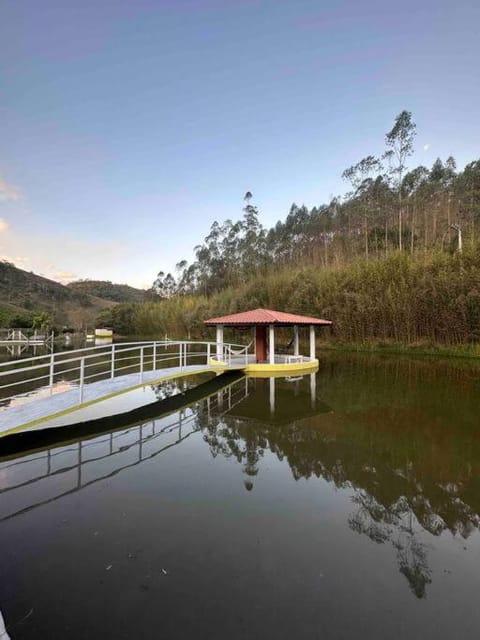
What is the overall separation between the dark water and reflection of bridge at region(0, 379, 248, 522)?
0.9 inches

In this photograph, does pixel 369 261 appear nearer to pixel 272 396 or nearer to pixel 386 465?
pixel 272 396

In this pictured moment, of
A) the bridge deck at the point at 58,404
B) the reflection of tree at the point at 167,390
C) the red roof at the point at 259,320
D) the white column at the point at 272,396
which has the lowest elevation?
the reflection of tree at the point at 167,390

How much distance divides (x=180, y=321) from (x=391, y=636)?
27.0 metres

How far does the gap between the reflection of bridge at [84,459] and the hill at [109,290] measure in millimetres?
71811

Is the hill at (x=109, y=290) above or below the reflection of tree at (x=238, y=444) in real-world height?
above

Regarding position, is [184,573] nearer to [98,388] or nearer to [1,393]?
[98,388]

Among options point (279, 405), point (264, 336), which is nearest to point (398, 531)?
point (279, 405)

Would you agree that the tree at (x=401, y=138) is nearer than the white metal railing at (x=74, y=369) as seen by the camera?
No

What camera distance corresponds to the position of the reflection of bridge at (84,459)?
297 cm

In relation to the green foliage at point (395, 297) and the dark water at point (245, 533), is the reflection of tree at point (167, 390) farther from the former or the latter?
the green foliage at point (395, 297)

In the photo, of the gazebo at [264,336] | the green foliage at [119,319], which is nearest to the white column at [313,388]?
the gazebo at [264,336]

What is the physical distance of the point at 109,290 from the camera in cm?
8594

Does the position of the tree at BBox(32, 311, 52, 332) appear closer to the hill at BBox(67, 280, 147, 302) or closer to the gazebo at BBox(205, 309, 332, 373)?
the gazebo at BBox(205, 309, 332, 373)

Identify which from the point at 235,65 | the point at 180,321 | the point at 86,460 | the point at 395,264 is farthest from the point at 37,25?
the point at 180,321
